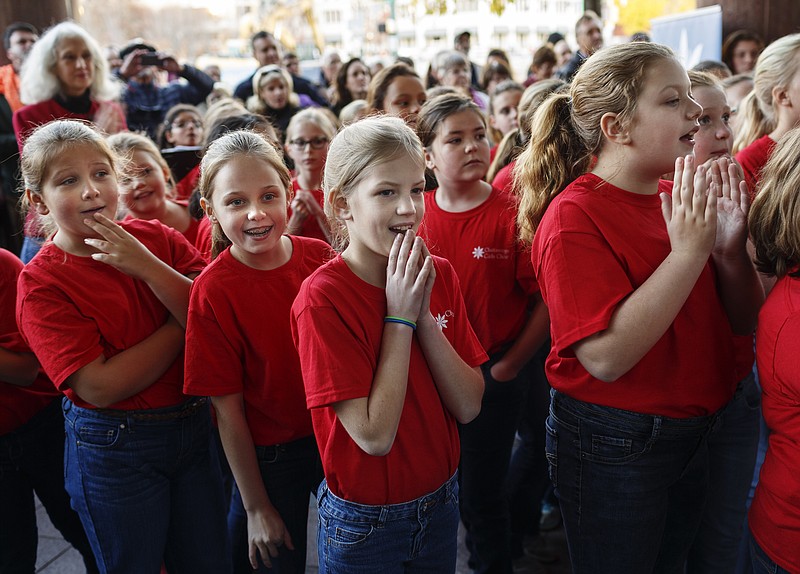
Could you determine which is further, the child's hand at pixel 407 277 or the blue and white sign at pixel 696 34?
the blue and white sign at pixel 696 34

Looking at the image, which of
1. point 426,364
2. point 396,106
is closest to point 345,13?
point 396,106

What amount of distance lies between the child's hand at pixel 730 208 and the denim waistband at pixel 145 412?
141cm

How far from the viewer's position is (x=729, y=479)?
1.81 meters

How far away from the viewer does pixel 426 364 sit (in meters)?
1.53

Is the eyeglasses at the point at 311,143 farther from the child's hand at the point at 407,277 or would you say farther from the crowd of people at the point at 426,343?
the child's hand at the point at 407,277

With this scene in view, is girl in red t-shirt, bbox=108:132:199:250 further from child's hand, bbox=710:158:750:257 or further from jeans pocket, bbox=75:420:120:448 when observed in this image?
child's hand, bbox=710:158:750:257

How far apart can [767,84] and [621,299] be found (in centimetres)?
158

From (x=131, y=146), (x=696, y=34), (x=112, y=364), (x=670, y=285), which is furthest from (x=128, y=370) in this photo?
(x=696, y=34)

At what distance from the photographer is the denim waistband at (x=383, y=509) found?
1.45 meters

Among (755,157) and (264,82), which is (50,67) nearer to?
(264,82)

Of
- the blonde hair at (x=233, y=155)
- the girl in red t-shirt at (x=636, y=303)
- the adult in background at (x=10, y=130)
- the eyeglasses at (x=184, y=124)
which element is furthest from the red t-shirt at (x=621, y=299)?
the adult in background at (x=10, y=130)

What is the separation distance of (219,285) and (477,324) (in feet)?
2.99

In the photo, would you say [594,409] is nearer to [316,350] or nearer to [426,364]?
[426,364]

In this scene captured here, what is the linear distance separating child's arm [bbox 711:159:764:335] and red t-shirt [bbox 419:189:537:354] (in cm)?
72
